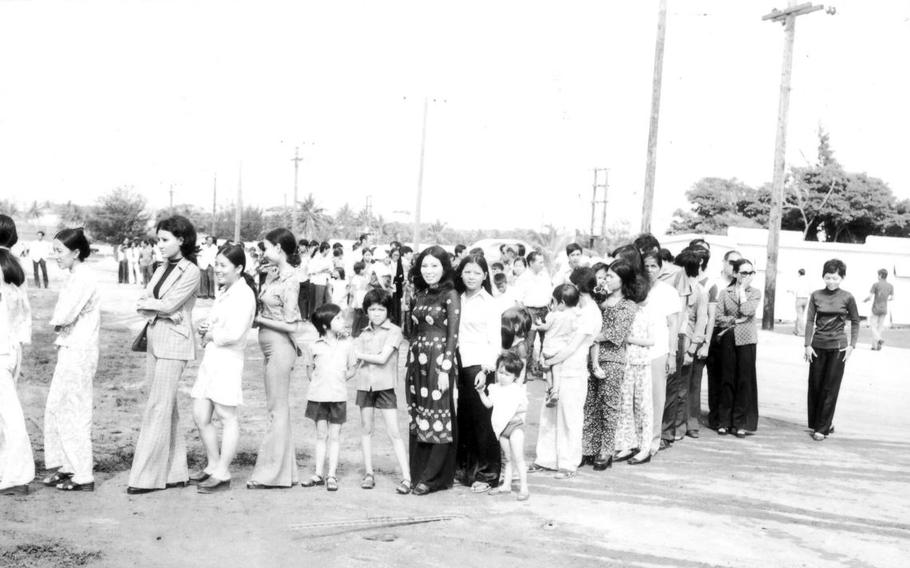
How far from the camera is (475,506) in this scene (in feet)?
19.8

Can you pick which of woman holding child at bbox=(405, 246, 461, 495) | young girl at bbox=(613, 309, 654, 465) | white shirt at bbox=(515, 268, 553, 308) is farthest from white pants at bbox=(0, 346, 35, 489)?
white shirt at bbox=(515, 268, 553, 308)

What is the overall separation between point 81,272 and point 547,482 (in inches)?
149

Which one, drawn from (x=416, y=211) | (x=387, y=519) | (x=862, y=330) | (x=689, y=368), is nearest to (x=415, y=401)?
(x=387, y=519)

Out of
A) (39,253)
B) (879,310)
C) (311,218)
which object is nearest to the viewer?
(879,310)

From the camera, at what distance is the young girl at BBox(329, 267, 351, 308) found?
16.5 m

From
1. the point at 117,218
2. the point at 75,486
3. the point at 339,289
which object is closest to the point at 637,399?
the point at 75,486

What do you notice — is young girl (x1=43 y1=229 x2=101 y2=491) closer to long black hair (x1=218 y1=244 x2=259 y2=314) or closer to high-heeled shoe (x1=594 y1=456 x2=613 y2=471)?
long black hair (x1=218 y1=244 x2=259 y2=314)

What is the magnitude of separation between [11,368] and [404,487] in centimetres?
282

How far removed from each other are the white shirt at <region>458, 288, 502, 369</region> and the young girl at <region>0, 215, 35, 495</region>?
3.06 meters

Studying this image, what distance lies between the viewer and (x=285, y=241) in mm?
6266

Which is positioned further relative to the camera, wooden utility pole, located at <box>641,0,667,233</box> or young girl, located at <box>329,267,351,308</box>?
wooden utility pole, located at <box>641,0,667,233</box>

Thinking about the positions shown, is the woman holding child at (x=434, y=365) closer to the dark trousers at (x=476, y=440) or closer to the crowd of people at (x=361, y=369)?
the crowd of people at (x=361, y=369)

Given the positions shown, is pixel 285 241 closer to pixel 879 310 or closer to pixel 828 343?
pixel 828 343

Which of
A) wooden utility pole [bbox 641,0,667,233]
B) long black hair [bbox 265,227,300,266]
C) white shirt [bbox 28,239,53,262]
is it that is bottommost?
white shirt [bbox 28,239,53,262]
